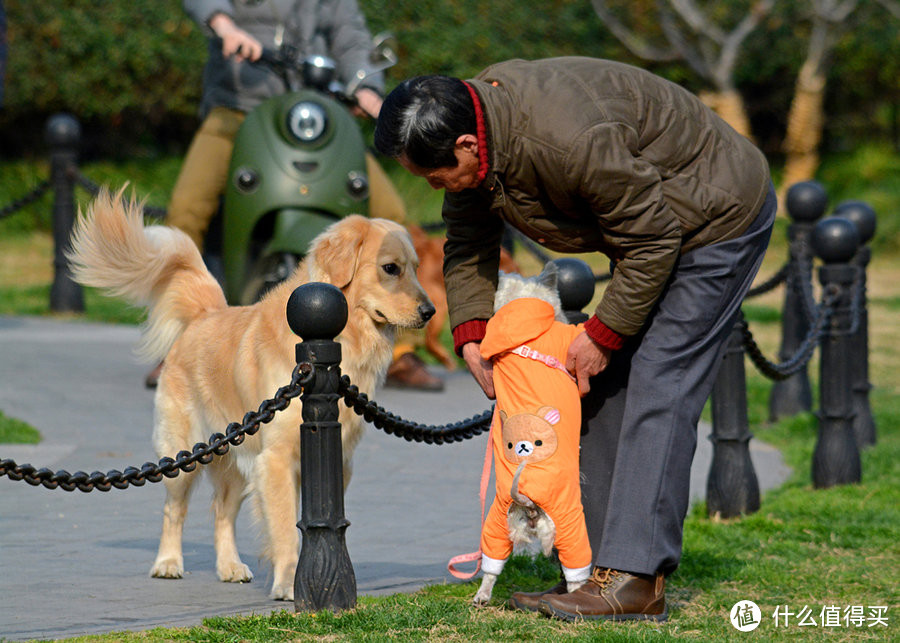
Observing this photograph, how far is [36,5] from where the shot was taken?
15477 mm

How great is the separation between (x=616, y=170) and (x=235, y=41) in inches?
152

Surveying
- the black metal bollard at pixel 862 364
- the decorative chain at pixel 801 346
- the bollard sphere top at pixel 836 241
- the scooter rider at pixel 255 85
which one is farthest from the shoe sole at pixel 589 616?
the black metal bollard at pixel 862 364

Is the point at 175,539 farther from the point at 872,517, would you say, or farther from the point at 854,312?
the point at 854,312

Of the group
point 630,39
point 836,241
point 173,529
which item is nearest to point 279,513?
point 173,529

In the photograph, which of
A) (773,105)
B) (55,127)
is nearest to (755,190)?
(55,127)

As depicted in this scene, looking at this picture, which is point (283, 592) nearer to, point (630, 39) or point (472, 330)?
point (472, 330)

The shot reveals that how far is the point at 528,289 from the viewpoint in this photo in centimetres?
425

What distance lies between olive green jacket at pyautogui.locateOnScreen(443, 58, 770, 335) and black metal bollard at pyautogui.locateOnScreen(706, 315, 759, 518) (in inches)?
82.4

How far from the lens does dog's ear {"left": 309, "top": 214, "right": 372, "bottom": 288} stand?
15.5 feet

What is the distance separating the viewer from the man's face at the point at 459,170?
12.5ft

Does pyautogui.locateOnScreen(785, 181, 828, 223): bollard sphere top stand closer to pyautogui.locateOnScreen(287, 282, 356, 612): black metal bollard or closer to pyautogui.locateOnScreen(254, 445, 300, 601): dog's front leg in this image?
pyautogui.locateOnScreen(254, 445, 300, 601): dog's front leg

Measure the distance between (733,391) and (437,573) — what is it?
6.51 feet

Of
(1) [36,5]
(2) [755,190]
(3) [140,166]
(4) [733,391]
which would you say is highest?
(1) [36,5]

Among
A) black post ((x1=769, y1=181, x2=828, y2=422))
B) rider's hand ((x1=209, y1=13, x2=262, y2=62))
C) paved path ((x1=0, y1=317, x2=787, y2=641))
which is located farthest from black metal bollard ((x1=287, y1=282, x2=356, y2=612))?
black post ((x1=769, y1=181, x2=828, y2=422))
